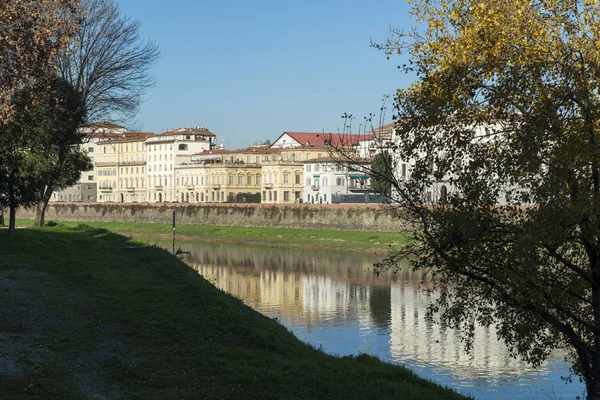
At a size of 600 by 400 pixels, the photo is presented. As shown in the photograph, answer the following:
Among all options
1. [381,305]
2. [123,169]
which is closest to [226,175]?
[123,169]

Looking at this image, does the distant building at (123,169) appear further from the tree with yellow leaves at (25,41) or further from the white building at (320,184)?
the tree with yellow leaves at (25,41)

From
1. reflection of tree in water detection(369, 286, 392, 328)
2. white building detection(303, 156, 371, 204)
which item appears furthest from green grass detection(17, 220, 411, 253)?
white building detection(303, 156, 371, 204)

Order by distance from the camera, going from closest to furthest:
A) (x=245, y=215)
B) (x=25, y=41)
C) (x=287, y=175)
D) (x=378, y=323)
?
1. (x=25, y=41)
2. (x=378, y=323)
3. (x=245, y=215)
4. (x=287, y=175)

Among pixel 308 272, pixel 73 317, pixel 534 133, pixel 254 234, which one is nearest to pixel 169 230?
pixel 254 234

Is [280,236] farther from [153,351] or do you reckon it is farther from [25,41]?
[153,351]

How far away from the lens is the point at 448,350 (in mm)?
24844

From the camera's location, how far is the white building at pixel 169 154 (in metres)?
153

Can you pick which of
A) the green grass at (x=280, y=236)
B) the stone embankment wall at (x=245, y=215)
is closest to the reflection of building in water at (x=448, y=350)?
the green grass at (x=280, y=236)

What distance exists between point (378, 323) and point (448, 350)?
198 inches

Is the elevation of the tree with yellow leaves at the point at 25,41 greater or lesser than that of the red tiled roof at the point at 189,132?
lesser

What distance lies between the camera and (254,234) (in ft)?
266

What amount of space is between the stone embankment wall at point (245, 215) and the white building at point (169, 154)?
33.4 metres

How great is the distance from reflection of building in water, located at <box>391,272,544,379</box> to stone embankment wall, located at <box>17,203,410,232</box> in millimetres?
28059

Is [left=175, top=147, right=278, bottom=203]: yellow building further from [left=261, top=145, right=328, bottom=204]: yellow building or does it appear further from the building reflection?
the building reflection
